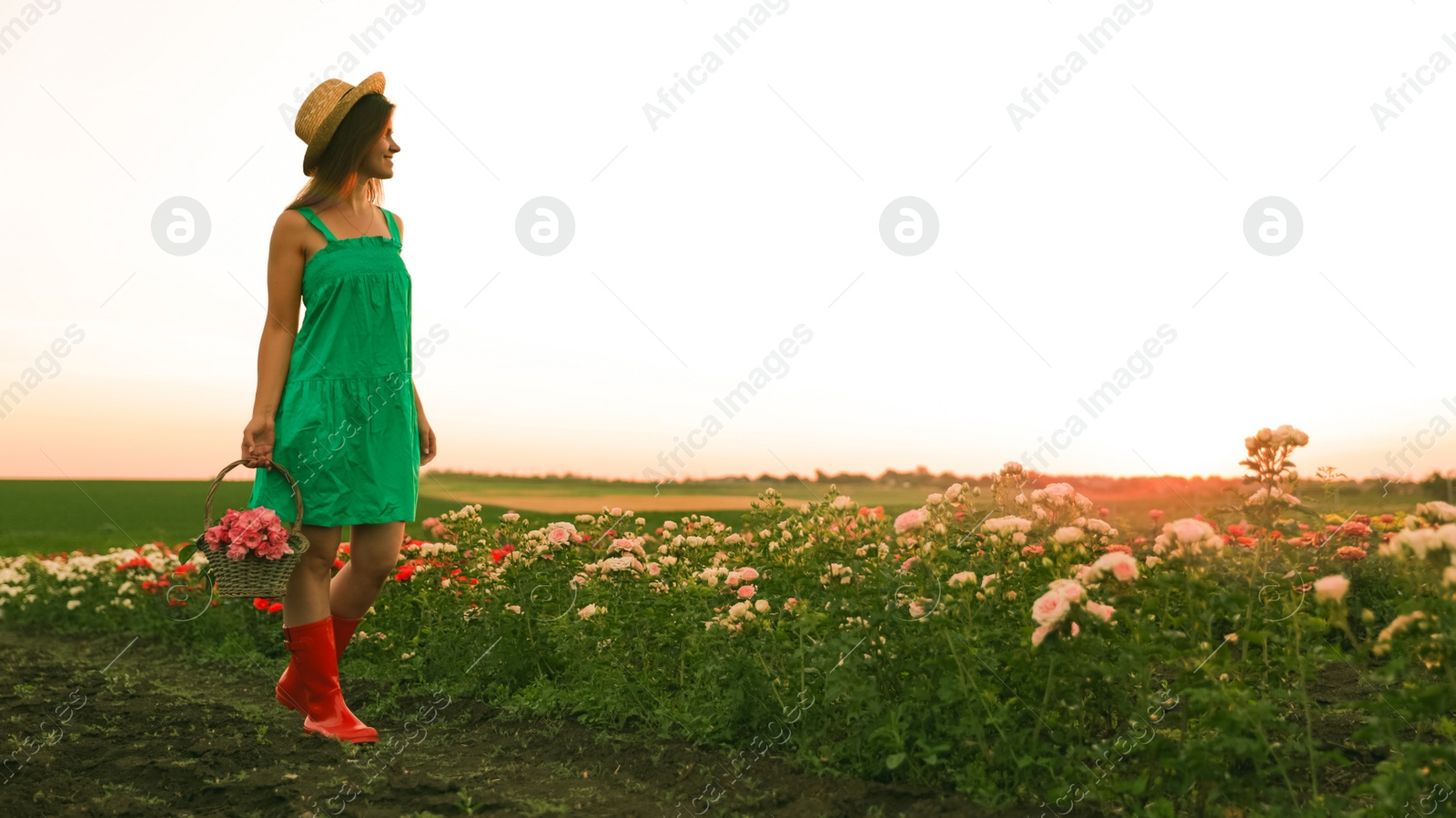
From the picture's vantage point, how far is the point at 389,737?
412 cm

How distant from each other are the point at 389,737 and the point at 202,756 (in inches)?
26.5

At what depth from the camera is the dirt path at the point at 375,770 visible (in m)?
3.03

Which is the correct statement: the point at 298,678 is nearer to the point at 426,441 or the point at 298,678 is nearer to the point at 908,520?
the point at 426,441

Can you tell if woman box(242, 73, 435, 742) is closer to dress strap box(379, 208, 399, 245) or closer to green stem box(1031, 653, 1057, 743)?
dress strap box(379, 208, 399, 245)

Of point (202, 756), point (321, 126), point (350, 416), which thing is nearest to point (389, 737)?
point (202, 756)

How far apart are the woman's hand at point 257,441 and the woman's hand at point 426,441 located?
2.26 ft

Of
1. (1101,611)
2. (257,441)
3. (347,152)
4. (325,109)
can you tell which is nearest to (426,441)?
(257,441)

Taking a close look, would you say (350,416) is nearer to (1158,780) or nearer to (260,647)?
(1158,780)

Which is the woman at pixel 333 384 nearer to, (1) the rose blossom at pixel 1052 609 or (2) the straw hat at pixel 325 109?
(2) the straw hat at pixel 325 109

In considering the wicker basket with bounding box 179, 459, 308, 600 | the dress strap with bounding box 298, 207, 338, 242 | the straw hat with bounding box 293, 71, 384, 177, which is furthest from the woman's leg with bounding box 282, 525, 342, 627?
the straw hat with bounding box 293, 71, 384, 177

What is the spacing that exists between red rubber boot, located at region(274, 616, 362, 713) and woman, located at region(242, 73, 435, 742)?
70 mm

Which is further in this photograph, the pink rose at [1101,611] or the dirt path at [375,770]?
the dirt path at [375,770]

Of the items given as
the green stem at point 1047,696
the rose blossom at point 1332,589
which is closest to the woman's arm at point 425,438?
the green stem at point 1047,696

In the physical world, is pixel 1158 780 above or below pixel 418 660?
below
